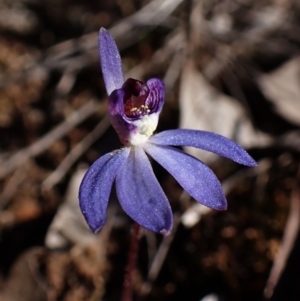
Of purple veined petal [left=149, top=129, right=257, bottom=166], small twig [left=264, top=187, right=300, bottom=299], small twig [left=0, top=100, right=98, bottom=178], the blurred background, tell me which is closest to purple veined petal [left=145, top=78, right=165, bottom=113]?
purple veined petal [left=149, top=129, right=257, bottom=166]

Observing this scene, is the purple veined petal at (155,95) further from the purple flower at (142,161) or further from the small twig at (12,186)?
the small twig at (12,186)

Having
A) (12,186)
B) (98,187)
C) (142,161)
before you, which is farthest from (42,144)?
A: (98,187)

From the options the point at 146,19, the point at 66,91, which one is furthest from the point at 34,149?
the point at 146,19

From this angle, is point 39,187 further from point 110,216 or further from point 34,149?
A: point 110,216

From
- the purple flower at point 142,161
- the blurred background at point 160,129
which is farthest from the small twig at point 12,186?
the purple flower at point 142,161

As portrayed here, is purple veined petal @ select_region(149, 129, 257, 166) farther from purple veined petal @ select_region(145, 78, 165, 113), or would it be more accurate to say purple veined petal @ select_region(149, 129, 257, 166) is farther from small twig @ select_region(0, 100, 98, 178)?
small twig @ select_region(0, 100, 98, 178)

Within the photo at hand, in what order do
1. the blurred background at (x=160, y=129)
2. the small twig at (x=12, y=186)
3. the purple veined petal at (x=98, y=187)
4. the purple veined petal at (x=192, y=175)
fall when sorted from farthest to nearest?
the small twig at (x=12, y=186) < the blurred background at (x=160, y=129) < the purple veined petal at (x=192, y=175) < the purple veined petal at (x=98, y=187)

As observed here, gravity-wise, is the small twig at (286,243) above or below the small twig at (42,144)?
below
